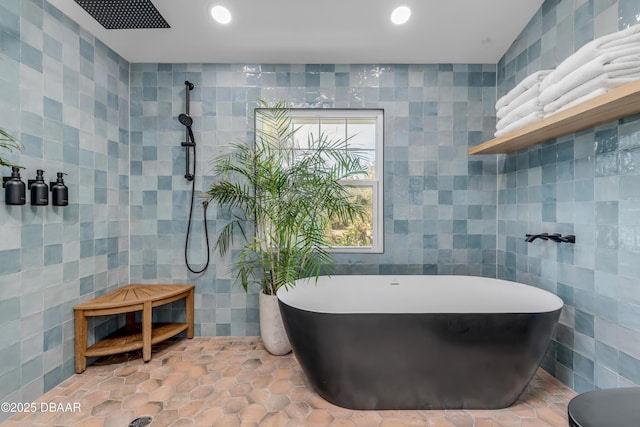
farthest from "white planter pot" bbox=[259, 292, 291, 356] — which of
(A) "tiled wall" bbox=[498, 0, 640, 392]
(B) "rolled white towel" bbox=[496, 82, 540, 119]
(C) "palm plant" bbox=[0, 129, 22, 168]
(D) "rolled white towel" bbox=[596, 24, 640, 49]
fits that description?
(D) "rolled white towel" bbox=[596, 24, 640, 49]

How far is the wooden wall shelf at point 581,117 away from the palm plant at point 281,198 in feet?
3.59

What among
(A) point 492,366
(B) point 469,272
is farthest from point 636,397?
(B) point 469,272

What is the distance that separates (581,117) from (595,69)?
0.76 ft

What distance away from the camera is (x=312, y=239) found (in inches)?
84.3

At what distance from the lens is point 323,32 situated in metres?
2.19

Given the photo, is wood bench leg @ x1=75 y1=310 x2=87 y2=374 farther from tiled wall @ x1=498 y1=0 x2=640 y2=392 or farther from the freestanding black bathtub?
tiled wall @ x1=498 y1=0 x2=640 y2=392

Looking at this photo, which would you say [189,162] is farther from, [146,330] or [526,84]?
[526,84]

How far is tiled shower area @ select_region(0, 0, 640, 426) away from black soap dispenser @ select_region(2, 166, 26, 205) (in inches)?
4.7

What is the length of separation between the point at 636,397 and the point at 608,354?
3.62 ft

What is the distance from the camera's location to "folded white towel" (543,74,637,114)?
4.24 ft

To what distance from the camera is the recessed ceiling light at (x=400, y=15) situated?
2.03 metres

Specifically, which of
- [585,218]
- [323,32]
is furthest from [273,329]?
[323,32]

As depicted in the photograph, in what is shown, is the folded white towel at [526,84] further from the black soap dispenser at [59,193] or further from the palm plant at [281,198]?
the black soap dispenser at [59,193]

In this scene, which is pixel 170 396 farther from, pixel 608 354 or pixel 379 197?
pixel 608 354
